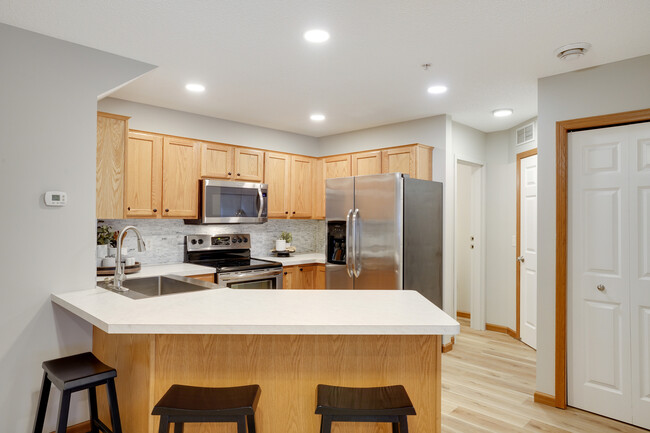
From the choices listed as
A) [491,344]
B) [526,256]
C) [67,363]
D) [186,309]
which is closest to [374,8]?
[186,309]

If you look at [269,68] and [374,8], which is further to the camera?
[269,68]

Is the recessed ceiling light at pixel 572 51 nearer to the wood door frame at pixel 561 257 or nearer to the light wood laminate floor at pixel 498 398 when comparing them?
the wood door frame at pixel 561 257

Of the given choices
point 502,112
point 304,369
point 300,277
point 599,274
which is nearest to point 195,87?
point 300,277

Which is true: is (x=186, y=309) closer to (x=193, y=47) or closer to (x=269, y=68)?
(x=193, y=47)

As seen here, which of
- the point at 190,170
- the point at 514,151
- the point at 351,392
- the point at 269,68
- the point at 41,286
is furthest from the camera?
the point at 514,151

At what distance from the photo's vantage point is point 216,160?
14.1 feet

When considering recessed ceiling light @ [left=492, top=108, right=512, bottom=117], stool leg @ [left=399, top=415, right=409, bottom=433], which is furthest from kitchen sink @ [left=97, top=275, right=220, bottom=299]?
recessed ceiling light @ [left=492, top=108, right=512, bottom=117]

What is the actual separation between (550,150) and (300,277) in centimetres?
277

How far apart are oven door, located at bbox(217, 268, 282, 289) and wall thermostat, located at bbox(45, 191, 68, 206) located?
1658 millimetres

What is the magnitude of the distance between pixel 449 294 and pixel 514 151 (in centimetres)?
184

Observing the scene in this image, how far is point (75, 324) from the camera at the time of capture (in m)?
2.52

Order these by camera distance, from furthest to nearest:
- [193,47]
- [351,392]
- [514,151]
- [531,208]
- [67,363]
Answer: [514,151], [531,208], [193,47], [67,363], [351,392]

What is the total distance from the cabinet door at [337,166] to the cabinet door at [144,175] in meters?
2.03

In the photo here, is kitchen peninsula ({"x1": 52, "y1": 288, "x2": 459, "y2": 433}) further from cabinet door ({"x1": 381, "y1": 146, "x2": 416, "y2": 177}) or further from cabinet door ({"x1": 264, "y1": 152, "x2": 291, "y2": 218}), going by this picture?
cabinet door ({"x1": 264, "y1": 152, "x2": 291, "y2": 218})
